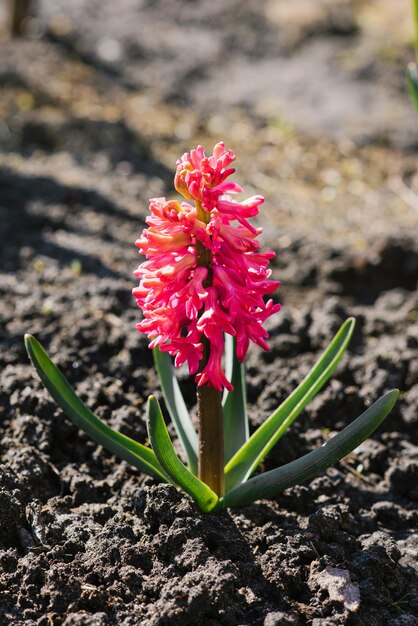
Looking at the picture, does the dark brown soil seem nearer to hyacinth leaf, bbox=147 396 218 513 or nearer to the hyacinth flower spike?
hyacinth leaf, bbox=147 396 218 513

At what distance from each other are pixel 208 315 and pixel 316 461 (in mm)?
525

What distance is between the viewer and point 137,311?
360 centimetres

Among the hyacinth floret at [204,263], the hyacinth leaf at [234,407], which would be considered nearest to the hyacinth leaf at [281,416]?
the hyacinth leaf at [234,407]

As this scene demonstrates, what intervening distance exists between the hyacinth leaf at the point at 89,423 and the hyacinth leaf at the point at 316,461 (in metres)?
0.25

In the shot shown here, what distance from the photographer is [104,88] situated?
6.52 metres

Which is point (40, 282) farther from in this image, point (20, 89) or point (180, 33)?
point (180, 33)

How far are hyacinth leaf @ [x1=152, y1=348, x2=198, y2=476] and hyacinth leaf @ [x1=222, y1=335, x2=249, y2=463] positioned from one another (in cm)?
11

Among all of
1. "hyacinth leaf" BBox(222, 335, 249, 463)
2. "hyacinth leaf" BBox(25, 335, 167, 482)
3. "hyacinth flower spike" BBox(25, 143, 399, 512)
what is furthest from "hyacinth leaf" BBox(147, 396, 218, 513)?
"hyacinth leaf" BBox(222, 335, 249, 463)

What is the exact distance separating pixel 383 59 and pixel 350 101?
0.71 metres

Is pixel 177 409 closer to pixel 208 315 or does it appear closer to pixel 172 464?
pixel 172 464

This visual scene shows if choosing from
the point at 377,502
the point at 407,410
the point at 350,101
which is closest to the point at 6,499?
the point at 377,502

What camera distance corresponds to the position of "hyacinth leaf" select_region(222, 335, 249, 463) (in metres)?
2.59

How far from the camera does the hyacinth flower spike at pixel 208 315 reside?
204 cm

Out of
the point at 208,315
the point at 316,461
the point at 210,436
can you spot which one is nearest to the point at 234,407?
the point at 210,436
